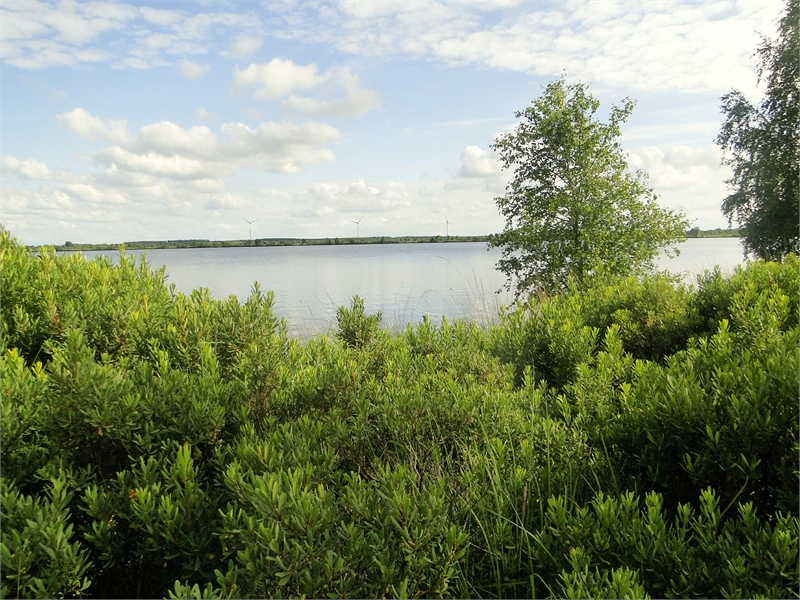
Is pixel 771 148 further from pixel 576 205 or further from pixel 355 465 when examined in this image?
pixel 355 465

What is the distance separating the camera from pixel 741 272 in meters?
6.36

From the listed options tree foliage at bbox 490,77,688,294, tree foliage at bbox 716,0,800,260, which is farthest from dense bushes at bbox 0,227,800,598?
tree foliage at bbox 716,0,800,260

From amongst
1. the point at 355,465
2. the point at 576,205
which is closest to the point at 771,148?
the point at 576,205

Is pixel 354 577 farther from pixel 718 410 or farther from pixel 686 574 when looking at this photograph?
pixel 718 410

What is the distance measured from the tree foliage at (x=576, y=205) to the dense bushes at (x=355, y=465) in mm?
10287

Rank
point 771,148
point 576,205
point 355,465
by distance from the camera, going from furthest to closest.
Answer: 1. point 771,148
2. point 576,205
3. point 355,465

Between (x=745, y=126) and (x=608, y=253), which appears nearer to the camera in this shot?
(x=608, y=253)

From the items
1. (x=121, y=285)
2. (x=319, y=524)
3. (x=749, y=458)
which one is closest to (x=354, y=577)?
(x=319, y=524)

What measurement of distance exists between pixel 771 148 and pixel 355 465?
3267 centimetres

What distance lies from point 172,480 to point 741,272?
6424 mm

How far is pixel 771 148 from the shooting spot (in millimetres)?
28078

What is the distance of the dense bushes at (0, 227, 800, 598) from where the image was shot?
2.28 meters

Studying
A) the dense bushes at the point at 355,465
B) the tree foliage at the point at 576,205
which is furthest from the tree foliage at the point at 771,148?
the dense bushes at the point at 355,465

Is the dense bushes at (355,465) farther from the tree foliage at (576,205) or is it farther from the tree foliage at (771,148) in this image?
the tree foliage at (771,148)
